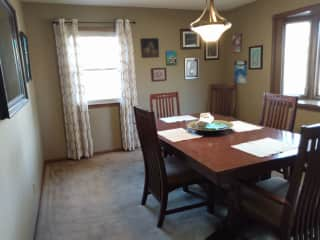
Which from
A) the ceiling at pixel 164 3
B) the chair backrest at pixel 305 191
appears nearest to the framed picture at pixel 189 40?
the ceiling at pixel 164 3

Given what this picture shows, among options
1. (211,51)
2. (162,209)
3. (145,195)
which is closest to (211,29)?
(162,209)

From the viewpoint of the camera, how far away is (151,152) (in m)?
2.23

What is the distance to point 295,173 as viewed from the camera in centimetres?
137

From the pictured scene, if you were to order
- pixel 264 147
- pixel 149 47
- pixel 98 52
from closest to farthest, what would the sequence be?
pixel 264 147 < pixel 98 52 < pixel 149 47

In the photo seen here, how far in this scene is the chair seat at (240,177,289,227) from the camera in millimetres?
1557

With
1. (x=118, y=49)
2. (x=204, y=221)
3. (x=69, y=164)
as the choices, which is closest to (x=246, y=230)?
(x=204, y=221)

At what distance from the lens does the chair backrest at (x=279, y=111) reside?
8.17 ft

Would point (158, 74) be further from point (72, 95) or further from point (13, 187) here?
point (13, 187)

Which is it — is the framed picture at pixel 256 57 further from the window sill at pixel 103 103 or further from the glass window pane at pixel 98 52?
the window sill at pixel 103 103

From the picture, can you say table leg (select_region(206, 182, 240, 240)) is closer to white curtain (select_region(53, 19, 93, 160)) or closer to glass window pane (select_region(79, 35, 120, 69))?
white curtain (select_region(53, 19, 93, 160))

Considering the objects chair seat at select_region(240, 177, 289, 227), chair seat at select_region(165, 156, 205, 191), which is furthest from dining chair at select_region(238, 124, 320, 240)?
chair seat at select_region(165, 156, 205, 191)

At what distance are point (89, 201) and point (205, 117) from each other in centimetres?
148

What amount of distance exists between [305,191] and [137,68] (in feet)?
10.5

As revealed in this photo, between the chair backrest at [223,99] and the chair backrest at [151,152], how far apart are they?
2408mm
